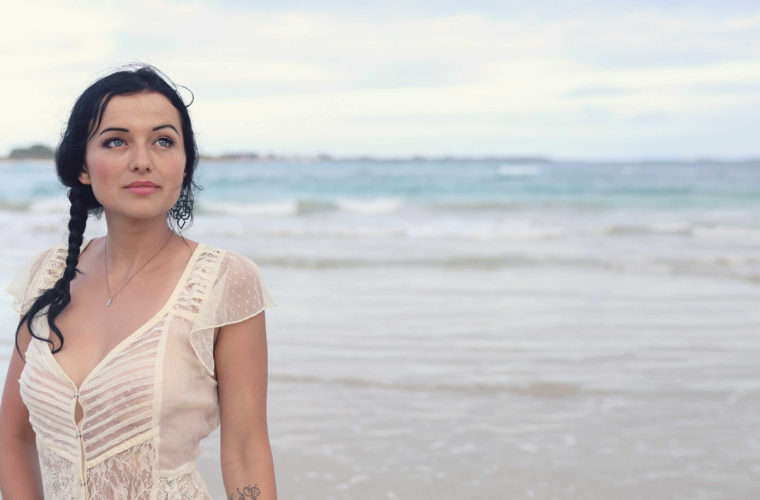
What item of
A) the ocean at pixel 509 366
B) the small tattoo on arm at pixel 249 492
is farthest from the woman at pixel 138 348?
the ocean at pixel 509 366

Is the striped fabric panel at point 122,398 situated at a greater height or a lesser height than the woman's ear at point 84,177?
lesser

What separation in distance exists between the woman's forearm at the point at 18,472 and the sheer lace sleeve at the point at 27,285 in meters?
0.33

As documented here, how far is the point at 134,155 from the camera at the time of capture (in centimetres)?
183

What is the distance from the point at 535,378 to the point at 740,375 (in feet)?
4.91

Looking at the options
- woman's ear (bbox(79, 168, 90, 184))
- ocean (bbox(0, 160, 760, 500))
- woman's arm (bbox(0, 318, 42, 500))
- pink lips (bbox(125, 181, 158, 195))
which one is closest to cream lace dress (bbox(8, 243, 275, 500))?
woman's arm (bbox(0, 318, 42, 500))

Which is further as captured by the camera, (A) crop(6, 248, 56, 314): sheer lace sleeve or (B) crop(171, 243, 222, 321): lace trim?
(A) crop(6, 248, 56, 314): sheer lace sleeve

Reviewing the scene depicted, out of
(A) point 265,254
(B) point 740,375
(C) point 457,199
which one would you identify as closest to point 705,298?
(B) point 740,375

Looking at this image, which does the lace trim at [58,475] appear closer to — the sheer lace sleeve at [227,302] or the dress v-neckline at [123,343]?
the dress v-neckline at [123,343]

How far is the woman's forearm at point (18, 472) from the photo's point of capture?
1.97m

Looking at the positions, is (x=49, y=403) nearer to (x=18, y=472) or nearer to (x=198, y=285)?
(x=18, y=472)

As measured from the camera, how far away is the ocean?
421 cm

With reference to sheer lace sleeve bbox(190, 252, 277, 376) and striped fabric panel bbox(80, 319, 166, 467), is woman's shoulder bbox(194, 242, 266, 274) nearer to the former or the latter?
sheer lace sleeve bbox(190, 252, 277, 376)

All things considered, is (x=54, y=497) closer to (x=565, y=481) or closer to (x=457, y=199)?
(x=565, y=481)

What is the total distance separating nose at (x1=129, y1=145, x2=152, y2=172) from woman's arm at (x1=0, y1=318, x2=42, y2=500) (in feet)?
1.64
